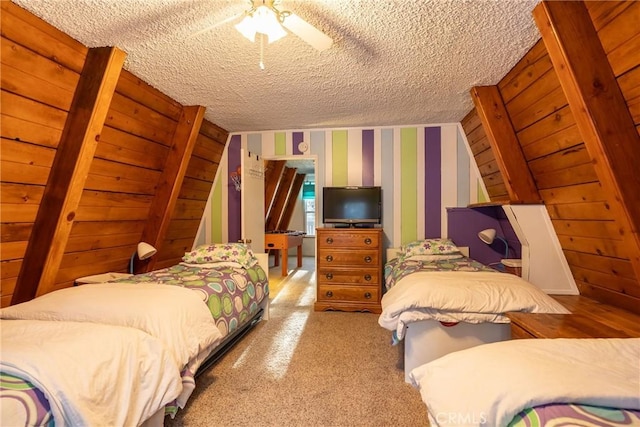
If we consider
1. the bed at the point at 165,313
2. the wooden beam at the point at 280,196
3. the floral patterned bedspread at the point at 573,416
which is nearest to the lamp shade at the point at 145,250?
the bed at the point at 165,313

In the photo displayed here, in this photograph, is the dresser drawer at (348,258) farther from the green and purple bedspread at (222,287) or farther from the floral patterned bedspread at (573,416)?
the floral patterned bedspread at (573,416)

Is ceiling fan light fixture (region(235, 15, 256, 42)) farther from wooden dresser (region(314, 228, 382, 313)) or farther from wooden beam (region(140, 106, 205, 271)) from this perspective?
wooden dresser (region(314, 228, 382, 313))

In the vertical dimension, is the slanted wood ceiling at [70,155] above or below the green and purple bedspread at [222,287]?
above

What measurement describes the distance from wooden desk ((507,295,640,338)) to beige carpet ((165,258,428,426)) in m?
0.74

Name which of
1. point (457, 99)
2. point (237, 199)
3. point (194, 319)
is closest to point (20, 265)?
point (194, 319)

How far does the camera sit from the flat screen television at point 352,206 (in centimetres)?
360

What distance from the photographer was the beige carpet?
66.6 inches

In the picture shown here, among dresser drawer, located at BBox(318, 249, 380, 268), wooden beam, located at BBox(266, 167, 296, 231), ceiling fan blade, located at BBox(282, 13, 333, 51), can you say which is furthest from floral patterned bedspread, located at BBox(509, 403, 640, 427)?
wooden beam, located at BBox(266, 167, 296, 231)

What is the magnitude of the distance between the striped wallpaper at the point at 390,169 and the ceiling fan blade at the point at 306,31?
2.20 meters

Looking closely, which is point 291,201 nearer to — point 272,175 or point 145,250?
point 272,175

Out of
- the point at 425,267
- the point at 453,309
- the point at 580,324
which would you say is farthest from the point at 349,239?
the point at 580,324

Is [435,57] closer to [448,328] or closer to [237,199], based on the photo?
[448,328]

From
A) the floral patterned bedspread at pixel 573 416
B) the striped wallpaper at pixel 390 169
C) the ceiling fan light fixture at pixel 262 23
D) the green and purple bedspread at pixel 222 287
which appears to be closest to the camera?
the floral patterned bedspread at pixel 573 416

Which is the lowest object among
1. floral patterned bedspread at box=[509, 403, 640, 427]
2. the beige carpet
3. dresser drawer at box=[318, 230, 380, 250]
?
the beige carpet
